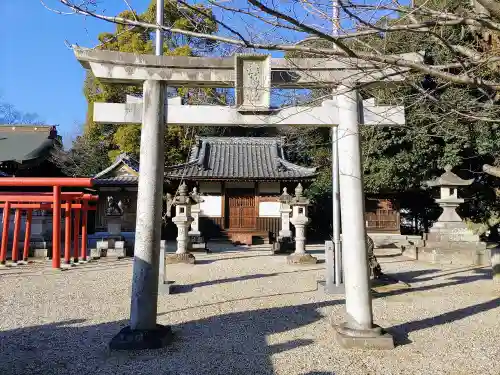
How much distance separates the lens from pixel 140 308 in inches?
167

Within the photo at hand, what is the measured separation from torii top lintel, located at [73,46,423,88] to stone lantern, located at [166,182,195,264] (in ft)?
24.0

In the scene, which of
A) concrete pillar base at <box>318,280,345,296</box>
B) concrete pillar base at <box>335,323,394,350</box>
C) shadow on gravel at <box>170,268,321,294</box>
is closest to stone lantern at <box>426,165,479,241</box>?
shadow on gravel at <box>170,268,321,294</box>

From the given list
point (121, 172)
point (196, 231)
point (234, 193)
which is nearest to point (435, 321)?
point (196, 231)

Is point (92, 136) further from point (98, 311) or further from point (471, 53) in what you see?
point (471, 53)

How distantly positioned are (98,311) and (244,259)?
7.02m

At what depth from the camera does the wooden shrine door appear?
776 inches

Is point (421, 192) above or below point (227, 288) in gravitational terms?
above

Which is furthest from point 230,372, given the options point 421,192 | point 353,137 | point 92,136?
point 92,136

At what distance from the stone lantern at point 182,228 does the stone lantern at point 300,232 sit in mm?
2857

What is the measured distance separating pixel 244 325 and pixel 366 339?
1.60 meters

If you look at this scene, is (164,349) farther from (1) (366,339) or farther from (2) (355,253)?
(2) (355,253)

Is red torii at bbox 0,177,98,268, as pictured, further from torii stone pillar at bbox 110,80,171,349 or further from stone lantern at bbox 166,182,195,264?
torii stone pillar at bbox 110,80,171,349

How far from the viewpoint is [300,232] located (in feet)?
39.4

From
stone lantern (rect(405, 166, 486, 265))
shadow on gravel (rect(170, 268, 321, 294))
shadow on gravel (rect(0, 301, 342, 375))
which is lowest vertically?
shadow on gravel (rect(0, 301, 342, 375))
